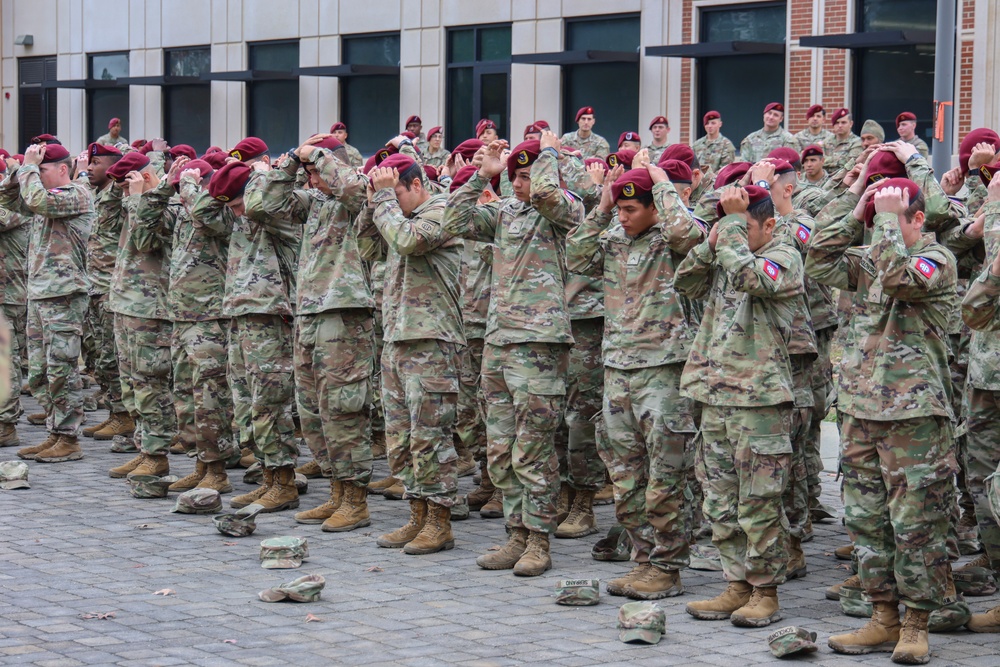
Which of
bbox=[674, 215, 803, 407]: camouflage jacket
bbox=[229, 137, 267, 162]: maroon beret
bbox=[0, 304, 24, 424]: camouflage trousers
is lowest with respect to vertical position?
bbox=[0, 304, 24, 424]: camouflage trousers

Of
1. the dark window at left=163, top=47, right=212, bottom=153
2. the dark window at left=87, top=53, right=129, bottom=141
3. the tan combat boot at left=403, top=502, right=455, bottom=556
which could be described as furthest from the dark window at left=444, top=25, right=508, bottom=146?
the tan combat boot at left=403, top=502, right=455, bottom=556

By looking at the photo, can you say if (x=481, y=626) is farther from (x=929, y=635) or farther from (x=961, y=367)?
(x=961, y=367)

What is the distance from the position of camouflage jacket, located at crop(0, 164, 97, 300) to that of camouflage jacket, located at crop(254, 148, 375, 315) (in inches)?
109

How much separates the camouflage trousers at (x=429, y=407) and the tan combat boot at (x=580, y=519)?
2.79 ft

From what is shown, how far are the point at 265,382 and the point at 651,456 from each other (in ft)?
10.4

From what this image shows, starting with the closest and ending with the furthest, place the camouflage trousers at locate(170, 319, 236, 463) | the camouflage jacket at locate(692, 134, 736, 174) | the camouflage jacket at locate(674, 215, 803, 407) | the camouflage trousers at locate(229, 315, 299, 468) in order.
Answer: the camouflage jacket at locate(674, 215, 803, 407)
the camouflage trousers at locate(229, 315, 299, 468)
the camouflage trousers at locate(170, 319, 236, 463)
the camouflage jacket at locate(692, 134, 736, 174)

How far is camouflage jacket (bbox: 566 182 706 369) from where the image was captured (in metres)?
7.56

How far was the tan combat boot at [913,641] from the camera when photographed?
6.50 meters

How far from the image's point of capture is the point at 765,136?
20.5 meters

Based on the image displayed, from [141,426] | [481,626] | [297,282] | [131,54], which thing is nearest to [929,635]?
[481,626]

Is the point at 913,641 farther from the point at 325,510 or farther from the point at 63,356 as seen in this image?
the point at 63,356

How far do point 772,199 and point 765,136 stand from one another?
1325 cm

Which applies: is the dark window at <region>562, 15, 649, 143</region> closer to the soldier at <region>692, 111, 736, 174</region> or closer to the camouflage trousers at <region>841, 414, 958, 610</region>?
the soldier at <region>692, 111, 736, 174</region>

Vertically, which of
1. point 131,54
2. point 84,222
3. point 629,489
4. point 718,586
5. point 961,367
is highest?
point 131,54
